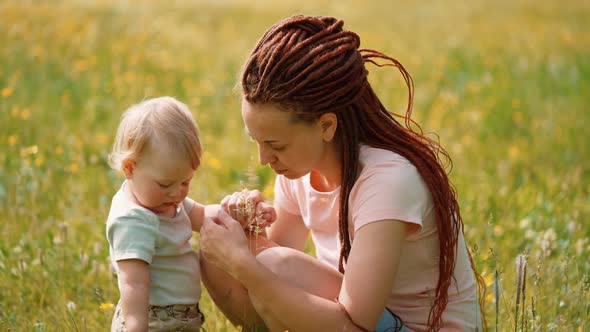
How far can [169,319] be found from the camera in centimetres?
259

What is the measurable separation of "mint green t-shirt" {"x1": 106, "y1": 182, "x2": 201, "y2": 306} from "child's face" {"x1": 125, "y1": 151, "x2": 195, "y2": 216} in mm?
43

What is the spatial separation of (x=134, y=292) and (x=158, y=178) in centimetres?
36

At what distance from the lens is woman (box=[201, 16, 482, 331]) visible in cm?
241

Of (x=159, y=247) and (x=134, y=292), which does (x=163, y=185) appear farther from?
(x=134, y=292)

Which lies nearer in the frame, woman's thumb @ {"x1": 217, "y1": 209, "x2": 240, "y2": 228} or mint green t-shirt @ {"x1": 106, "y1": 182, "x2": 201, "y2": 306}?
mint green t-shirt @ {"x1": 106, "y1": 182, "x2": 201, "y2": 306}

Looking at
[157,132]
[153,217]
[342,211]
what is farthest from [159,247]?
[342,211]

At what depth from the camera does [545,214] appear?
12.9 ft

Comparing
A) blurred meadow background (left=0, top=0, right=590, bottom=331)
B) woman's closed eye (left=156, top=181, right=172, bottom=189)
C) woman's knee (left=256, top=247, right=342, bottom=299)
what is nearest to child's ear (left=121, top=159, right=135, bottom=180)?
woman's closed eye (left=156, top=181, right=172, bottom=189)

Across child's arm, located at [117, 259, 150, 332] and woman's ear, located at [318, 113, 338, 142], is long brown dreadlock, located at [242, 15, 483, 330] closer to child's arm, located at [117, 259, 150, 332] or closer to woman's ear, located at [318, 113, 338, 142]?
woman's ear, located at [318, 113, 338, 142]

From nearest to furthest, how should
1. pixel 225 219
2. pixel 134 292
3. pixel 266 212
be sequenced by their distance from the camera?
pixel 134 292, pixel 225 219, pixel 266 212

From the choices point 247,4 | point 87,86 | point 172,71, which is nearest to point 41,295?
point 87,86

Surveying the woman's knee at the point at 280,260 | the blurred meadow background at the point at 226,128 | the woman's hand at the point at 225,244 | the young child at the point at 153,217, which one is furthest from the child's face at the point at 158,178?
the woman's knee at the point at 280,260

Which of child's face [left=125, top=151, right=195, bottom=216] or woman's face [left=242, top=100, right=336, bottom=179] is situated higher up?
woman's face [left=242, top=100, right=336, bottom=179]

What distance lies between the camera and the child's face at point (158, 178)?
2502 millimetres
